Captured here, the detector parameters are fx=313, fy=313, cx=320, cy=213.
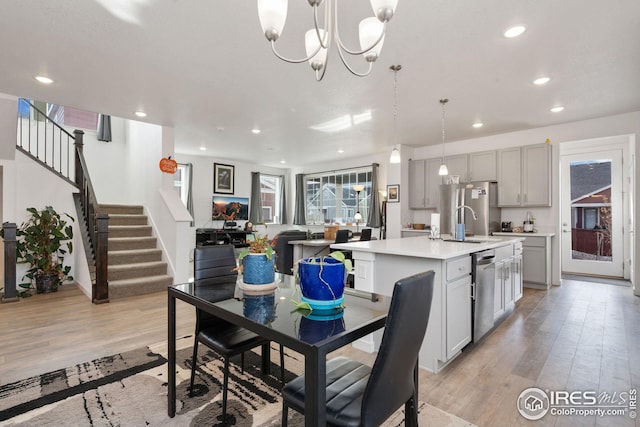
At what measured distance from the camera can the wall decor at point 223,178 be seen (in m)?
8.59

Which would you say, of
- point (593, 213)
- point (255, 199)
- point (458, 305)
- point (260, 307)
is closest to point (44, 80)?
point (260, 307)

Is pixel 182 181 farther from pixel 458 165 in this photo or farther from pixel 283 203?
pixel 458 165

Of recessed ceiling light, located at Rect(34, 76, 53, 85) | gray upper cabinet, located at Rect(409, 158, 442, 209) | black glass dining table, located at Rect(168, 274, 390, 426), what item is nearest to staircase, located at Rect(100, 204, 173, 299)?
recessed ceiling light, located at Rect(34, 76, 53, 85)

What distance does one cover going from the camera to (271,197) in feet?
33.5

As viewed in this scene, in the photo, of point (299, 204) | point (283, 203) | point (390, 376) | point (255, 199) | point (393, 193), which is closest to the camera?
point (390, 376)

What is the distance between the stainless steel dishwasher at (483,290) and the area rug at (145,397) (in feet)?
3.80

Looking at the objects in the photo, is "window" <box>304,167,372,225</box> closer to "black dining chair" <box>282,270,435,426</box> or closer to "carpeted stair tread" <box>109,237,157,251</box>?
"carpeted stair tread" <box>109,237,157,251</box>

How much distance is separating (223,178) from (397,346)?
8318 mm

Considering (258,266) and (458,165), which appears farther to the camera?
(458,165)

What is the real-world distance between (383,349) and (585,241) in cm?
717

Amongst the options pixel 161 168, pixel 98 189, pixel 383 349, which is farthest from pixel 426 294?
pixel 98 189

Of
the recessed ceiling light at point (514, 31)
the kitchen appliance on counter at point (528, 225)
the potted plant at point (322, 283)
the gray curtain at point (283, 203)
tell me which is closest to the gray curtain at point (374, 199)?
the kitchen appliance on counter at point (528, 225)

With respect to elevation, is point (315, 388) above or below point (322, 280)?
below

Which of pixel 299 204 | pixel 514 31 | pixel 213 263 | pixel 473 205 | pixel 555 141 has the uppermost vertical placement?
pixel 514 31
